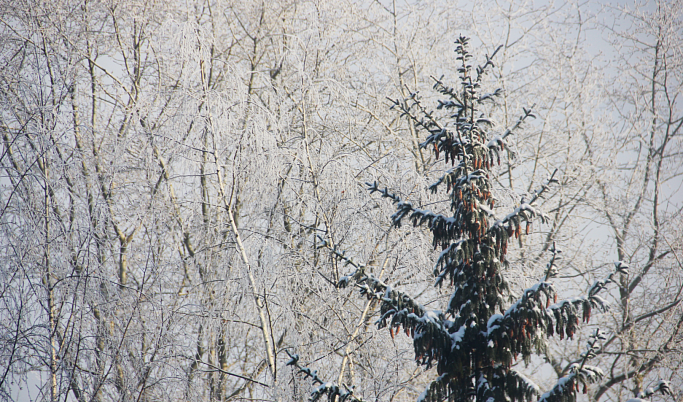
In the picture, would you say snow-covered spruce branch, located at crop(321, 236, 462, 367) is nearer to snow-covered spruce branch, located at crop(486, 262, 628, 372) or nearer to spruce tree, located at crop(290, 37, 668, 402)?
spruce tree, located at crop(290, 37, 668, 402)

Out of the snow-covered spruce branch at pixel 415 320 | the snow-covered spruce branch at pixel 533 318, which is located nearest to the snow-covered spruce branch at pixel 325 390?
the snow-covered spruce branch at pixel 415 320

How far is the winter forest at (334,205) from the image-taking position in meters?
4.66

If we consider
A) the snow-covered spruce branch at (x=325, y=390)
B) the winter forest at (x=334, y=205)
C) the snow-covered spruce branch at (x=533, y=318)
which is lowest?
the snow-covered spruce branch at (x=325, y=390)

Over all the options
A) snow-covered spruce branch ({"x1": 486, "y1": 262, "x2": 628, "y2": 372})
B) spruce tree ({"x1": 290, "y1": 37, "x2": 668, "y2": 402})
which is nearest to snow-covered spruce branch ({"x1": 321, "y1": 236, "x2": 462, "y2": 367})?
spruce tree ({"x1": 290, "y1": 37, "x2": 668, "y2": 402})

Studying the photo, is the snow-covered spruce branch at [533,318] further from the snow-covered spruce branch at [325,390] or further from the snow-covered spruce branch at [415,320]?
the snow-covered spruce branch at [325,390]

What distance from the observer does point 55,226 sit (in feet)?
18.2

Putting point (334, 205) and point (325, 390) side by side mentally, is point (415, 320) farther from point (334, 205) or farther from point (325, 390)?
point (334, 205)

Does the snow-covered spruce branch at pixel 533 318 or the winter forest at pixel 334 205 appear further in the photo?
the winter forest at pixel 334 205

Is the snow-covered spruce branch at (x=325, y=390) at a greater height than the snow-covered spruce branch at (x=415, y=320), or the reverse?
the snow-covered spruce branch at (x=415, y=320)

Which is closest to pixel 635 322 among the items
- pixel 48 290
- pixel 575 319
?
pixel 575 319

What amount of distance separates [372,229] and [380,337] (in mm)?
1255

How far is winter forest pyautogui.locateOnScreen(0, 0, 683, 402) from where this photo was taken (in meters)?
4.66

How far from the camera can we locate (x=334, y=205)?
6.33 m

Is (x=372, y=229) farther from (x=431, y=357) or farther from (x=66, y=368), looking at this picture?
(x=66, y=368)
